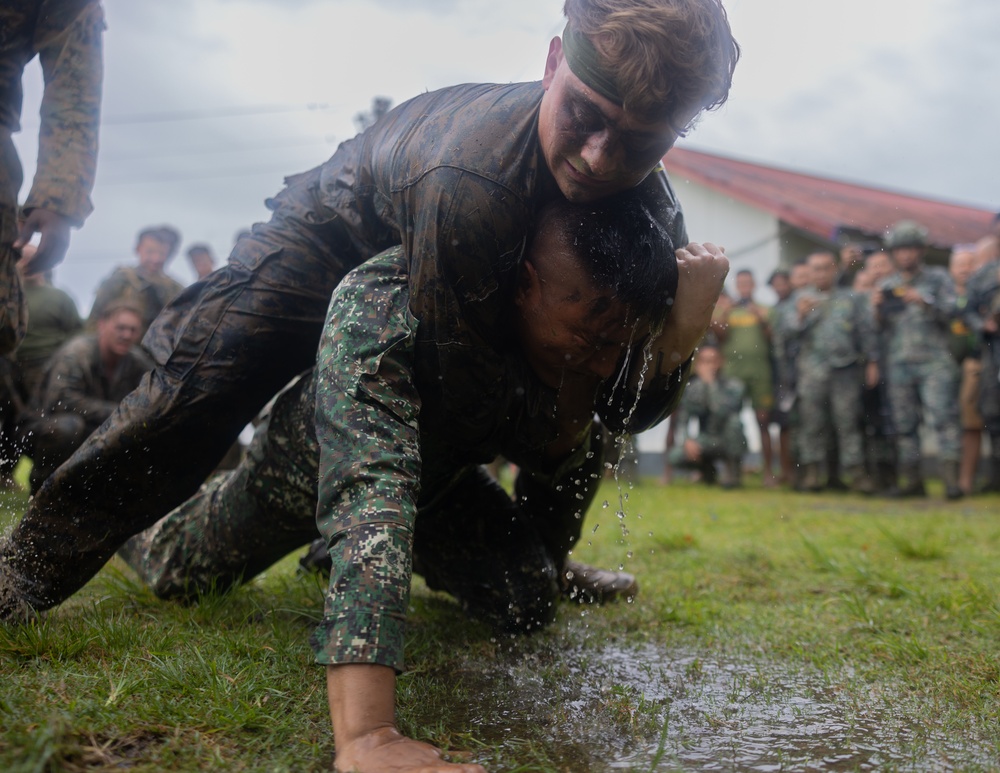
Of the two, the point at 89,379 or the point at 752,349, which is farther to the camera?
the point at 752,349

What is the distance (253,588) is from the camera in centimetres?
370

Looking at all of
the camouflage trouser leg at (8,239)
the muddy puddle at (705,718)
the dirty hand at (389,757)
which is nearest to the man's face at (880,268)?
the muddy puddle at (705,718)

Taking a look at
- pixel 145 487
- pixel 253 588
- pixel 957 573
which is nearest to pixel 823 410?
pixel 957 573

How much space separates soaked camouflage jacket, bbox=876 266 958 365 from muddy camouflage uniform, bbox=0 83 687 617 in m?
6.86

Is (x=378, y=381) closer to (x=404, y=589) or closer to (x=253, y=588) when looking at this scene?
(x=404, y=589)

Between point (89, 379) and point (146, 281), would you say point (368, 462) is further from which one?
point (146, 281)

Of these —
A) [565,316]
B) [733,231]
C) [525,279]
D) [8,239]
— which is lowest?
[565,316]

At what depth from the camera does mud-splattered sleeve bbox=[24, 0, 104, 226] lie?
3.29 meters

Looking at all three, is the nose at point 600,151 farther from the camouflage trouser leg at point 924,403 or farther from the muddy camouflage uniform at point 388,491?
the camouflage trouser leg at point 924,403

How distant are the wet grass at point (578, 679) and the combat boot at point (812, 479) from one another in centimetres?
530

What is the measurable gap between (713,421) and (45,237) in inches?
332

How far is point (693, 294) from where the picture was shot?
2738 mm

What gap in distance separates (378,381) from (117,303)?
5225 mm

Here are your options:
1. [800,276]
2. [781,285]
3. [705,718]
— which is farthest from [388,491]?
[781,285]
